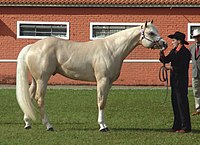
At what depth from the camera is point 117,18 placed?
27.8 metres

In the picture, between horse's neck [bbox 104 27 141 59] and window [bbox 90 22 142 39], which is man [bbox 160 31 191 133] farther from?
window [bbox 90 22 142 39]

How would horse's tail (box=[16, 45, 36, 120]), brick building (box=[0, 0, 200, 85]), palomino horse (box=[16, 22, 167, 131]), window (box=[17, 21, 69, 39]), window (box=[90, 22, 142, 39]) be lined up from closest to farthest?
horse's tail (box=[16, 45, 36, 120]) → palomino horse (box=[16, 22, 167, 131]) → brick building (box=[0, 0, 200, 85]) → window (box=[90, 22, 142, 39]) → window (box=[17, 21, 69, 39])

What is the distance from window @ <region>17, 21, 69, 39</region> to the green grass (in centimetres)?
745

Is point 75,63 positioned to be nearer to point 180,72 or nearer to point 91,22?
point 180,72

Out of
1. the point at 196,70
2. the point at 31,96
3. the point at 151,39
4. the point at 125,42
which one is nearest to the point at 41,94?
the point at 31,96

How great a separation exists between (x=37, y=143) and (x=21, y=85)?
194cm

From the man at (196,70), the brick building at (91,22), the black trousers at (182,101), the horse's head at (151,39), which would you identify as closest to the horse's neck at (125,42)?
the horse's head at (151,39)

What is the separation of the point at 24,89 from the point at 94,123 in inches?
83.0

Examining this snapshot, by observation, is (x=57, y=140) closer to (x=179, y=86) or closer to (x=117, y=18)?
(x=179, y=86)

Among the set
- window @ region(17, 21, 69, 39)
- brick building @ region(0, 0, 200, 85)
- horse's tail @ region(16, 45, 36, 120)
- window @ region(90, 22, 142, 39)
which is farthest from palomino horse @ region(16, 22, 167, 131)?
window @ region(17, 21, 69, 39)

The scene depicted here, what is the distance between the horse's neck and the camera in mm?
12867

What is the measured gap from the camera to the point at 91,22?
27969 millimetres

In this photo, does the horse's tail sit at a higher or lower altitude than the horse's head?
lower

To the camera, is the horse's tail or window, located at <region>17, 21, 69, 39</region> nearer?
the horse's tail
